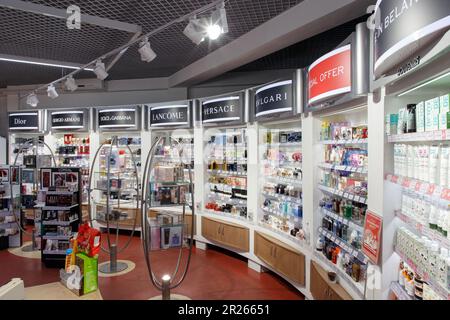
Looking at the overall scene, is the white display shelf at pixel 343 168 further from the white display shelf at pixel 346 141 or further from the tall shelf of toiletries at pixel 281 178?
the tall shelf of toiletries at pixel 281 178

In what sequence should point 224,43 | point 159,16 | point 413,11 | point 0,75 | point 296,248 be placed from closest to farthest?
point 413,11, point 296,248, point 159,16, point 224,43, point 0,75

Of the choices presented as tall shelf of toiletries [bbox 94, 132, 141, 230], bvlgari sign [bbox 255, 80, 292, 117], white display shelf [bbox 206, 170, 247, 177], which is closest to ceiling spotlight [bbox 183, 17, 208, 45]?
bvlgari sign [bbox 255, 80, 292, 117]

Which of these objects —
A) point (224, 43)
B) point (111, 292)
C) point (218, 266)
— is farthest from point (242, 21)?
point (111, 292)

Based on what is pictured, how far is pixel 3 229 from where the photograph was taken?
6117mm

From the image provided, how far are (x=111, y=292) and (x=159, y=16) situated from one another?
152 inches

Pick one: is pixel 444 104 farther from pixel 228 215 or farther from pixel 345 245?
pixel 228 215

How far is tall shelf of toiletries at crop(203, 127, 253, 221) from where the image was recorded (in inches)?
224

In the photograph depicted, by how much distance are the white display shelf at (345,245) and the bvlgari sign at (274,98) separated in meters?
1.59

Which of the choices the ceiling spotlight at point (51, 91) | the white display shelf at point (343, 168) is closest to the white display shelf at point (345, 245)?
the white display shelf at point (343, 168)

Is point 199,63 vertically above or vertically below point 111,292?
above

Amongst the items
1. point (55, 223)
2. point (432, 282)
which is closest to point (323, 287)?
point (432, 282)

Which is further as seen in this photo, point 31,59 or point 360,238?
point 31,59
